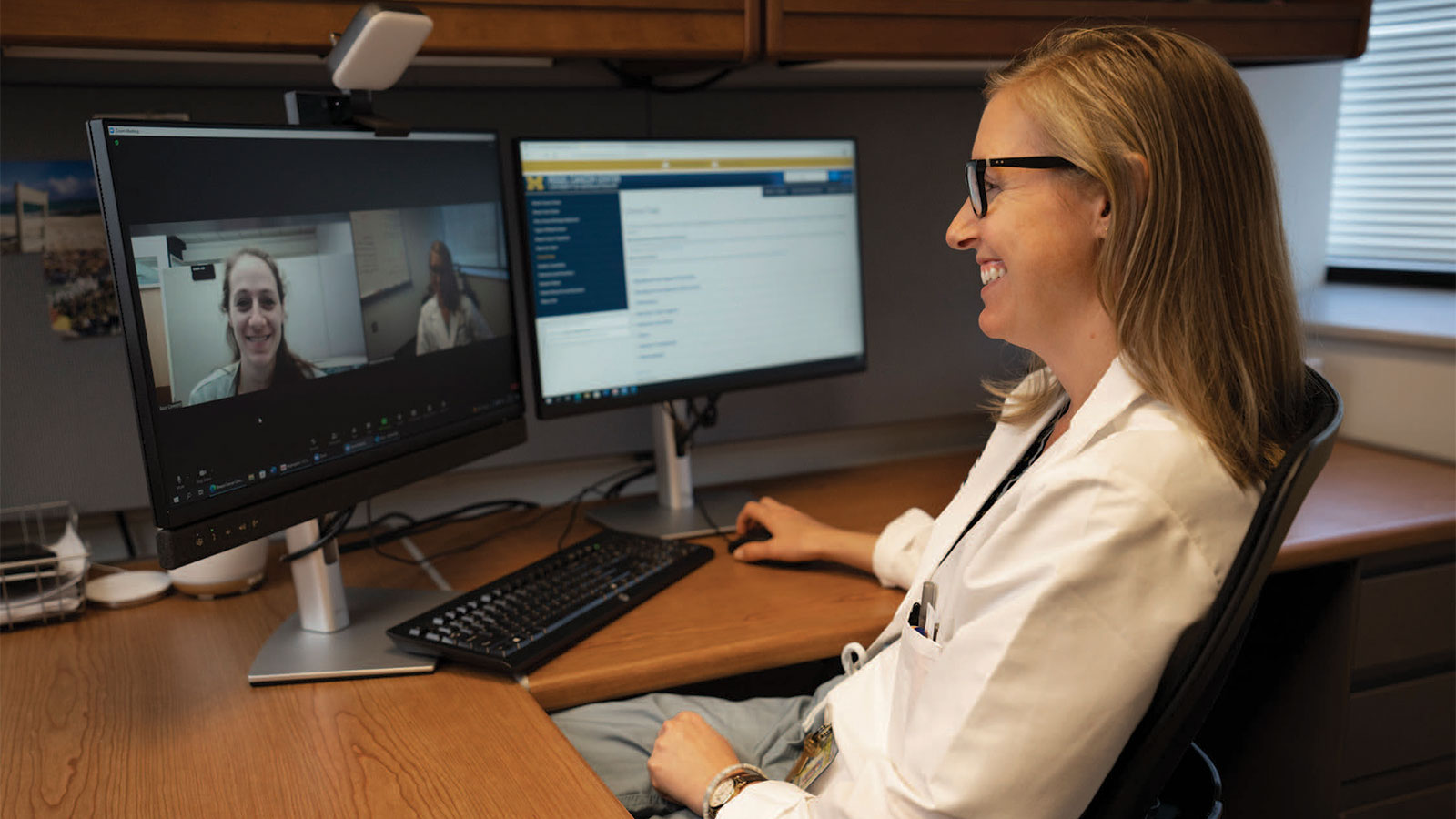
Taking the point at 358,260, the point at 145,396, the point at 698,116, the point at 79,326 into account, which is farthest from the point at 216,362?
the point at 698,116

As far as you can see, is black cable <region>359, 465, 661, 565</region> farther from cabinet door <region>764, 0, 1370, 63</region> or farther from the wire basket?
cabinet door <region>764, 0, 1370, 63</region>

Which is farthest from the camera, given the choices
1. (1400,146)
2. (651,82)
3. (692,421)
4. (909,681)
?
(1400,146)

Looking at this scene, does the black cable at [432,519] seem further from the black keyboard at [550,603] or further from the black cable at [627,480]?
the black keyboard at [550,603]

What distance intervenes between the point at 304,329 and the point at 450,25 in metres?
0.39

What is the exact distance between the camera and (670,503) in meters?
1.55

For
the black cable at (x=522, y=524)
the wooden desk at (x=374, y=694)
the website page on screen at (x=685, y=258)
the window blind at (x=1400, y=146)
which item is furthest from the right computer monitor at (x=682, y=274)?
the window blind at (x=1400, y=146)

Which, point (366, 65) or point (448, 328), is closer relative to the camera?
point (366, 65)

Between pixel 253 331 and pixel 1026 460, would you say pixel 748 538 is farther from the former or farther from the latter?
pixel 253 331

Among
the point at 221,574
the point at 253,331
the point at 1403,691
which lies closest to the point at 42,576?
the point at 221,574

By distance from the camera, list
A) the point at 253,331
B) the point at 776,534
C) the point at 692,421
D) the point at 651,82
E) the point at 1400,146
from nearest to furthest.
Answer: the point at 253,331, the point at 776,534, the point at 651,82, the point at 692,421, the point at 1400,146

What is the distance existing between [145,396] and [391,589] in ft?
1.39

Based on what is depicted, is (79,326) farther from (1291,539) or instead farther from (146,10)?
(1291,539)

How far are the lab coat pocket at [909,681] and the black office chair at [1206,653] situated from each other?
0.47 feet

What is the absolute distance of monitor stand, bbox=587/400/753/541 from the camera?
1484mm
